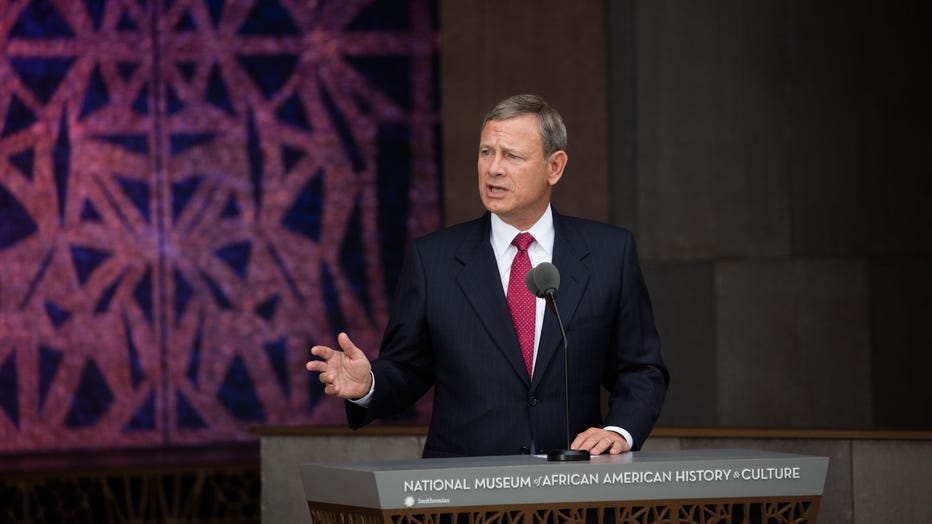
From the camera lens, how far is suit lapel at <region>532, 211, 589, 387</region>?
113 inches

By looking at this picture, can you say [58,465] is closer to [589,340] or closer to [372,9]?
[372,9]

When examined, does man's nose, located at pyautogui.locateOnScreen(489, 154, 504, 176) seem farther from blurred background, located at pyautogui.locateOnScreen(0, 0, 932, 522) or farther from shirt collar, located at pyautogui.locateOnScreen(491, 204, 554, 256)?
blurred background, located at pyautogui.locateOnScreen(0, 0, 932, 522)

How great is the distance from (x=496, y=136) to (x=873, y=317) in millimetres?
3684

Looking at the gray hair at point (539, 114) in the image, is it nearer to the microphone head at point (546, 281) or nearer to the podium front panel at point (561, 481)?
the microphone head at point (546, 281)

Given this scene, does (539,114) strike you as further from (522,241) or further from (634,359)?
(634,359)

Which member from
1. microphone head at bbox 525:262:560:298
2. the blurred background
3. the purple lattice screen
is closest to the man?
microphone head at bbox 525:262:560:298

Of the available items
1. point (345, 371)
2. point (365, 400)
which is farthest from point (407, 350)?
point (345, 371)

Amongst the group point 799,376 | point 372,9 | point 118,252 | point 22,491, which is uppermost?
point 372,9

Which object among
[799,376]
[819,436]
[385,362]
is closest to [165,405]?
[799,376]

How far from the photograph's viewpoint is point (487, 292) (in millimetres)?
2934

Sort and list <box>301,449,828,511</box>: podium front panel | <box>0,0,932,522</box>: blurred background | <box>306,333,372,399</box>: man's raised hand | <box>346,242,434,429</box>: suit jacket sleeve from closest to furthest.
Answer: <box>301,449,828,511</box>: podium front panel → <box>306,333,372,399</box>: man's raised hand → <box>346,242,434,429</box>: suit jacket sleeve → <box>0,0,932,522</box>: blurred background

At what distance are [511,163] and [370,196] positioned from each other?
4.10 meters

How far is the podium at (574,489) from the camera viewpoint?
229cm

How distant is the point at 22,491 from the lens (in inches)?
232
